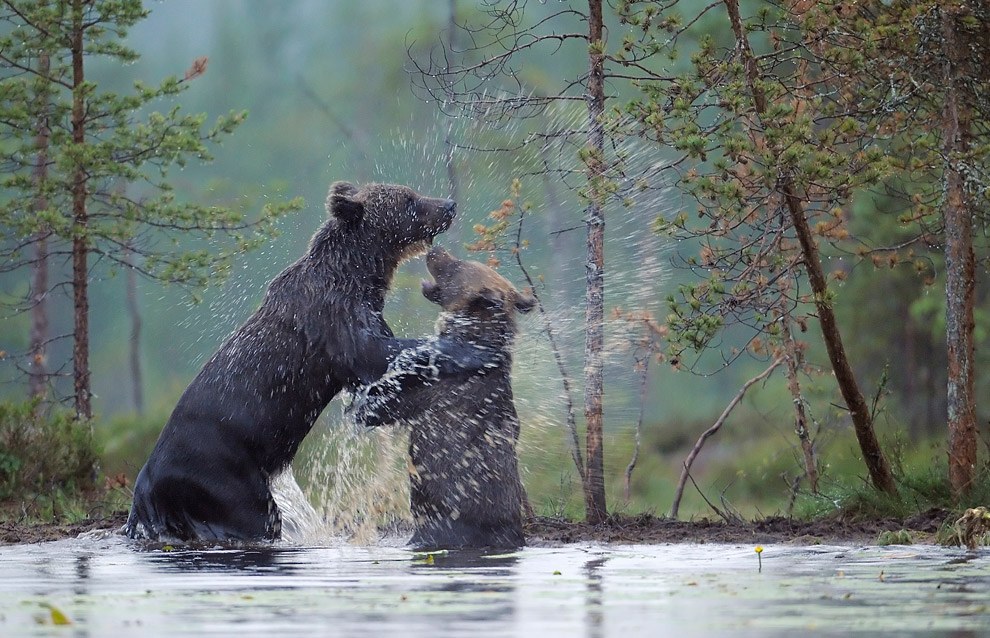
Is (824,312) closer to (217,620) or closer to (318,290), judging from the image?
(318,290)

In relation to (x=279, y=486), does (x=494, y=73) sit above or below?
above

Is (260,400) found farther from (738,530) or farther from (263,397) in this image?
(738,530)

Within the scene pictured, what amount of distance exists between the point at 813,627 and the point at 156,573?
3453 mm

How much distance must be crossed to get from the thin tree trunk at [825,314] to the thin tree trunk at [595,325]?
136 centimetres

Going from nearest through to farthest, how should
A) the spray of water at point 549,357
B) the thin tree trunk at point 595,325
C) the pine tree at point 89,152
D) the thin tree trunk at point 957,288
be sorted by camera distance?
the spray of water at point 549,357
the thin tree trunk at point 957,288
the thin tree trunk at point 595,325
the pine tree at point 89,152

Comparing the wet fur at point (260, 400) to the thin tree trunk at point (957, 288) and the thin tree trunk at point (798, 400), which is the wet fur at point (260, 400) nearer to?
the thin tree trunk at point (798, 400)

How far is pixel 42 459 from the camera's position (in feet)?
42.7

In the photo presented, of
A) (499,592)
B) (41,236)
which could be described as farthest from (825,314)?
(41,236)

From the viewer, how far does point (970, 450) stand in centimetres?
965

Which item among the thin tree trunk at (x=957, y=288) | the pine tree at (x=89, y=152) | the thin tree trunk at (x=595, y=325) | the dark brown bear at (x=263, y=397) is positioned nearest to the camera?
the dark brown bear at (x=263, y=397)

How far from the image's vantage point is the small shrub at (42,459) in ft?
41.4

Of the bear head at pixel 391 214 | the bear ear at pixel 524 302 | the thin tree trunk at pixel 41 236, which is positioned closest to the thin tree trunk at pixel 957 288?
the bear ear at pixel 524 302

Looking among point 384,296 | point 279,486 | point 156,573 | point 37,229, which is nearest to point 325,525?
point 279,486

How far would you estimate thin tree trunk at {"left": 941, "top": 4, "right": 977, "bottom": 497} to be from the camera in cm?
962
